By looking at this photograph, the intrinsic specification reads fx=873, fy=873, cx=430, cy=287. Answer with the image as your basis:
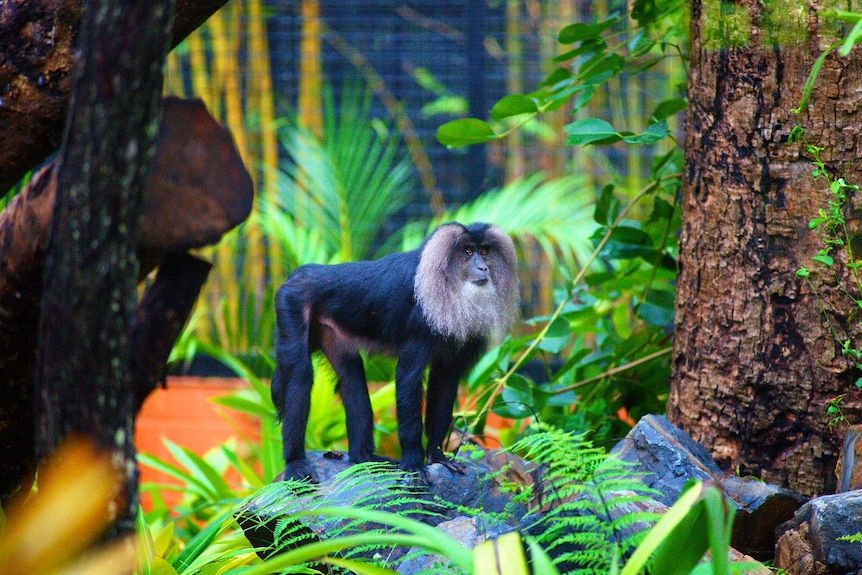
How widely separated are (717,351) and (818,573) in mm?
878

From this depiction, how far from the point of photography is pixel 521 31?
6.31 metres

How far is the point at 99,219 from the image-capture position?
1.42 metres

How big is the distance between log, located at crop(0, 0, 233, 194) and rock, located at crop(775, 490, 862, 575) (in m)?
2.25

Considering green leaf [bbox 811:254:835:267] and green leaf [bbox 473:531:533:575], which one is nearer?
green leaf [bbox 473:531:533:575]

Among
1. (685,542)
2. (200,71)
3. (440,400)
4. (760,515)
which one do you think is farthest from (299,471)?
(200,71)

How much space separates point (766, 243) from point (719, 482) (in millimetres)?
805

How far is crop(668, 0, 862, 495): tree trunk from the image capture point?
271cm

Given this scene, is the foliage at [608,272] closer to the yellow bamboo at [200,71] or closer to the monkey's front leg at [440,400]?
the monkey's front leg at [440,400]

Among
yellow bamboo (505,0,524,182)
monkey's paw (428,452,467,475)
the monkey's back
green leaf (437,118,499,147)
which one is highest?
yellow bamboo (505,0,524,182)

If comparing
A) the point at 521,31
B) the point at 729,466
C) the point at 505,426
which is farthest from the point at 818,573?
the point at 521,31

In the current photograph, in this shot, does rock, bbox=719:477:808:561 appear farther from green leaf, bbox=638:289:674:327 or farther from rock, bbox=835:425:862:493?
green leaf, bbox=638:289:674:327

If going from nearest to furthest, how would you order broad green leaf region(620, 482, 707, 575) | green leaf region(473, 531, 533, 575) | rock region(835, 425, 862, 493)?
A: green leaf region(473, 531, 533, 575) → broad green leaf region(620, 482, 707, 575) → rock region(835, 425, 862, 493)

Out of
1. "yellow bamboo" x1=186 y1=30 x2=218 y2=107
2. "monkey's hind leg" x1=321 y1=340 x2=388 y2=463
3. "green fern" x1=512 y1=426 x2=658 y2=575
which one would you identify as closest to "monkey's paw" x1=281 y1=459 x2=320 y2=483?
"monkey's hind leg" x1=321 y1=340 x2=388 y2=463

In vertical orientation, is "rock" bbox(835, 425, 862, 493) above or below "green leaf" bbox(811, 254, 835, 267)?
below
